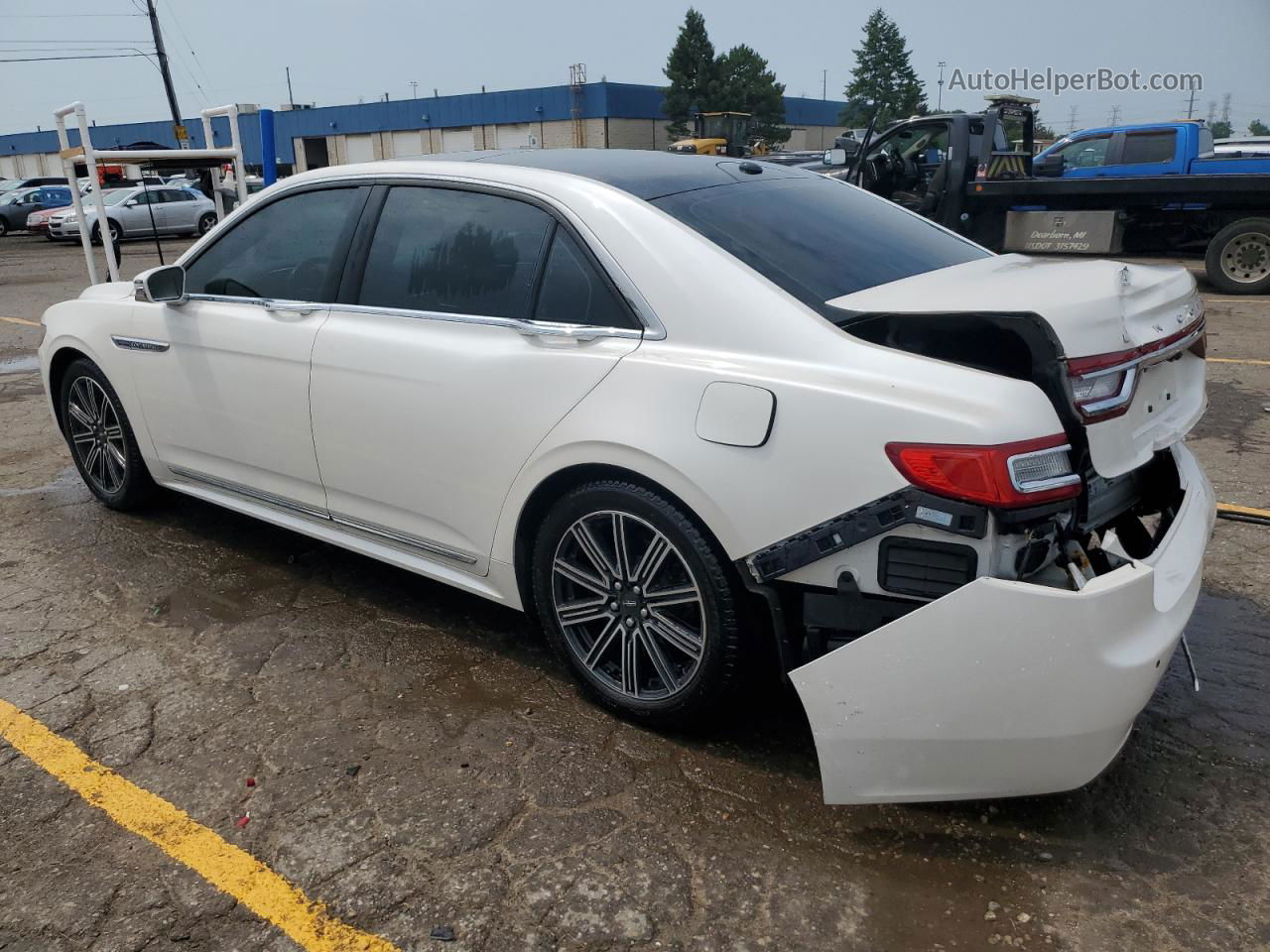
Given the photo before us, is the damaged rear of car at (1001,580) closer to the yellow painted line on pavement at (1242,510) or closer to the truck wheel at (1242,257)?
the yellow painted line on pavement at (1242,510)

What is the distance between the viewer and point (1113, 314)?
7.97ft

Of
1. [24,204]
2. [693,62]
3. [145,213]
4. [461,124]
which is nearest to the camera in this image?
[145,213]

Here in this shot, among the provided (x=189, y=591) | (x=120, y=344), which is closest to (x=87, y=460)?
(x=120, y=344)

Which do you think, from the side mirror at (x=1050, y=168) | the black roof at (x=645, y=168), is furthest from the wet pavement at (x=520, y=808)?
the side mirror at (x=1050, y=168)

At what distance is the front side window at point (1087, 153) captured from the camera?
653 inches

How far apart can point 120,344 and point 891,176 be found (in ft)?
34.6

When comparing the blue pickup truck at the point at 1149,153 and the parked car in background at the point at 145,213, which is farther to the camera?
the parked car in background at the point at 145,213

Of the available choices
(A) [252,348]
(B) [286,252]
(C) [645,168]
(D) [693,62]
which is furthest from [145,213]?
(D) [693,62]

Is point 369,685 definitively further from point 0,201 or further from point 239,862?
point 0,201

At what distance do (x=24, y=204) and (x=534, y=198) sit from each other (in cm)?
3270

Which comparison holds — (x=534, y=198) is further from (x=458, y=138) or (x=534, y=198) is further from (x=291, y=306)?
(x=458, y=138)

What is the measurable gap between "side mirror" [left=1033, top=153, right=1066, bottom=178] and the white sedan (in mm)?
11007

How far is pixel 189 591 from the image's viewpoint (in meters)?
4.07

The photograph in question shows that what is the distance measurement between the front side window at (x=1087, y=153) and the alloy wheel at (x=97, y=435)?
15.8 m
